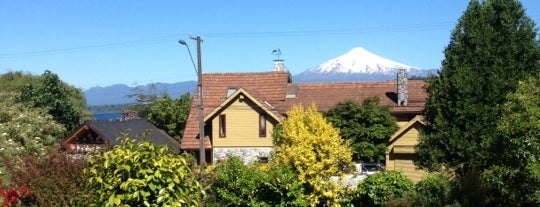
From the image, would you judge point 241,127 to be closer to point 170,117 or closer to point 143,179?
point 170,117

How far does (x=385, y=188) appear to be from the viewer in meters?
18.6

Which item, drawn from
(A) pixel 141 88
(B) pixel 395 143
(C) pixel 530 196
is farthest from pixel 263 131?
(A) pixel 141 88

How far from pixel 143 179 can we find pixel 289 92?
3406cm

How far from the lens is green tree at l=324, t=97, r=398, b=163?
1251 inches

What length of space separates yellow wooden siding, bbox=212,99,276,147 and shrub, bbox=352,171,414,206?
52.5 feet

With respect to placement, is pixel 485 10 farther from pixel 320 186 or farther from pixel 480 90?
pixel 320 186

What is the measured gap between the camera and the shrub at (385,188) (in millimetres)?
18531

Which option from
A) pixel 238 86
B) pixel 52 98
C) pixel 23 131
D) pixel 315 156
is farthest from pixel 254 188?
pixel 52 98

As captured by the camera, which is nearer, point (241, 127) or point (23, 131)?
point (23, 131)

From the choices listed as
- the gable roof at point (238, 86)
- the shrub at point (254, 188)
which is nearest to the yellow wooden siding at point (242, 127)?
the gable roof at point (238, 86)

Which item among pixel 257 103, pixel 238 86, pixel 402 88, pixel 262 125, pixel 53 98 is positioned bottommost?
pixel 262 125

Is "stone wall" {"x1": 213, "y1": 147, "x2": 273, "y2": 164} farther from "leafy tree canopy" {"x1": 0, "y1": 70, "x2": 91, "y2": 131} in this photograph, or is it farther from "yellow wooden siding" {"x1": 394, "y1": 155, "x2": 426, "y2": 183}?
"leafy tree canopy" {"x1": 0, "y1": 70, "x2": 91, "y2": 131}

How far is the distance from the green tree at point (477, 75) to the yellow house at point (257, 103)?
19515mm

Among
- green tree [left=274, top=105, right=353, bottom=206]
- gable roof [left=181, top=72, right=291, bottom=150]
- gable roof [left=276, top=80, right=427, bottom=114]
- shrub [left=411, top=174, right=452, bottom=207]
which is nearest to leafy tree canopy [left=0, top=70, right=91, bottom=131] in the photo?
gable roof [left=181, top=72, right=291, bottom=150]
